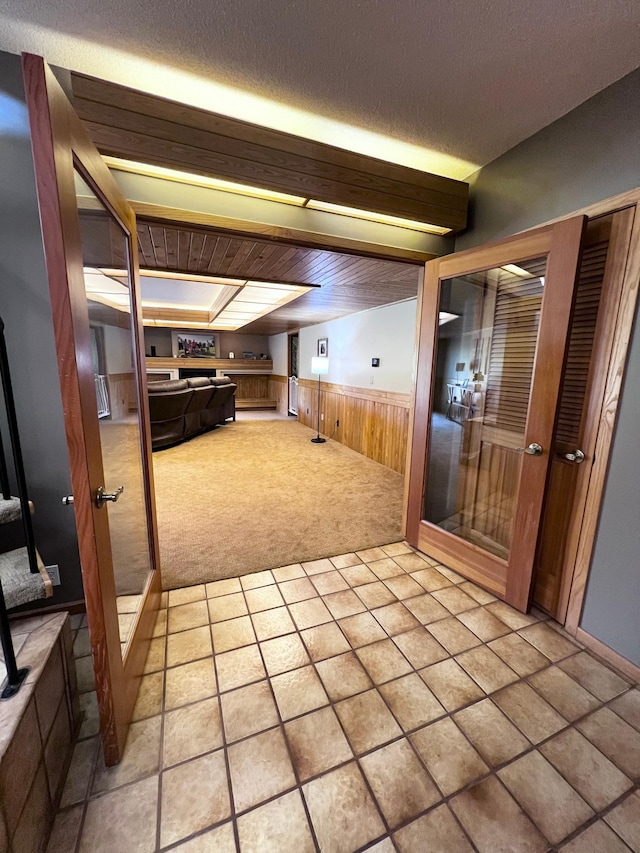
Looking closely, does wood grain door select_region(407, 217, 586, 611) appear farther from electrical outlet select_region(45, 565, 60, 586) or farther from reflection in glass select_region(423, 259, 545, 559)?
electrical outlet select_region(45, 565, 60, 586)

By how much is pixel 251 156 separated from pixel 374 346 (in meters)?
3.22

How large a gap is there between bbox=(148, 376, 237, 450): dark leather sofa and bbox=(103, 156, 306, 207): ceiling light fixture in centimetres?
317

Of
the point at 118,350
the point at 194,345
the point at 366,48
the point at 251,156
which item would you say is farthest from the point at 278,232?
the point at 194,345

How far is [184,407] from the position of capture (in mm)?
5098

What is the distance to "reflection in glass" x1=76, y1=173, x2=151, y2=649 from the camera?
129 cm

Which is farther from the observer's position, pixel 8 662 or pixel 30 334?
pixel 30 334

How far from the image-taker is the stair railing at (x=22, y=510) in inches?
34.7

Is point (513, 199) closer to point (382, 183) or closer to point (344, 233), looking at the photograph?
point (382, 183)

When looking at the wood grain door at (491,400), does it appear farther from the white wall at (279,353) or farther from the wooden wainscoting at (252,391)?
the wooden wainscoting at (252,391)

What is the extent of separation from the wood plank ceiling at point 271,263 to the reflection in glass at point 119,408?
1.12 ft

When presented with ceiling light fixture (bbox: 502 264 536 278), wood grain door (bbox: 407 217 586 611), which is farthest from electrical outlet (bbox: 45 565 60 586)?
ceiling light fixture (bbox: 502 264 536 278)

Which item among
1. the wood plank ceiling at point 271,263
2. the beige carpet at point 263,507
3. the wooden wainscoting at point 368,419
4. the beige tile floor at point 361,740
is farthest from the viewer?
the wooden wainscoting at point 368,419

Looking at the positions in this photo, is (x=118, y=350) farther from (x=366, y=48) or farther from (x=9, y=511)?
(x=366, y=48)

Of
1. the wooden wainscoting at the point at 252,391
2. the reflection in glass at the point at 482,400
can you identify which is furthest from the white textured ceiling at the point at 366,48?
the wooden wainscoting at the point at 252,391
